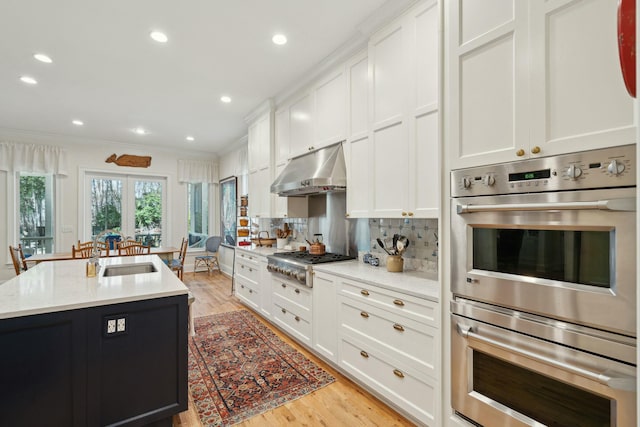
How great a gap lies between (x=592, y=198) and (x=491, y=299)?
1.89 ft

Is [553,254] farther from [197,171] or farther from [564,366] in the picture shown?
[197,171]

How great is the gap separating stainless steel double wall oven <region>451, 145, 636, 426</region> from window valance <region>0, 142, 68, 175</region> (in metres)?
7.09

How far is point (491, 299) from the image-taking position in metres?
1.39

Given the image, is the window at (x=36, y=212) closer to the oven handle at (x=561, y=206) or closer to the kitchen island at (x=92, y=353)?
the kitchen island at (x=92, y=353)

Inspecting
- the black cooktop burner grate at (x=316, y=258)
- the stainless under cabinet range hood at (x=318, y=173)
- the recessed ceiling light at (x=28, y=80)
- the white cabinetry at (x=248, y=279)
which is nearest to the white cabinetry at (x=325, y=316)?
the black cooktop burner grate at (x=316, y=258)

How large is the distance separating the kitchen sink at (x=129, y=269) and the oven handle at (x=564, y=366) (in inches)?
100

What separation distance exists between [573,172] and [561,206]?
0.13 metres

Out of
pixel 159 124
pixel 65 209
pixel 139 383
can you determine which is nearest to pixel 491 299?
pixel 139 383

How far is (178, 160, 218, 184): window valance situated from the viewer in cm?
699

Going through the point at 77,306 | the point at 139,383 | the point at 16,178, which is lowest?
the point at 139,383

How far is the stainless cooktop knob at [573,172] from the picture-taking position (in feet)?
3.72

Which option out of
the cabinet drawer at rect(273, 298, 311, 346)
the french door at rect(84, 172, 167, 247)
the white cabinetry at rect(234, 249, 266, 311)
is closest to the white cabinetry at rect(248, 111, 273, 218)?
the white cabinetry at rect(234, 249, 266, 311)

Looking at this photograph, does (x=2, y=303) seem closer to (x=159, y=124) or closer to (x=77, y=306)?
(x=77, y=306)

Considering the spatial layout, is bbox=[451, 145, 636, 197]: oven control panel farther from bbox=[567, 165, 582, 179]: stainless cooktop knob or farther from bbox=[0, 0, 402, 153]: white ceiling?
bbox=[0, 0, 402, 153]: white ceiling
